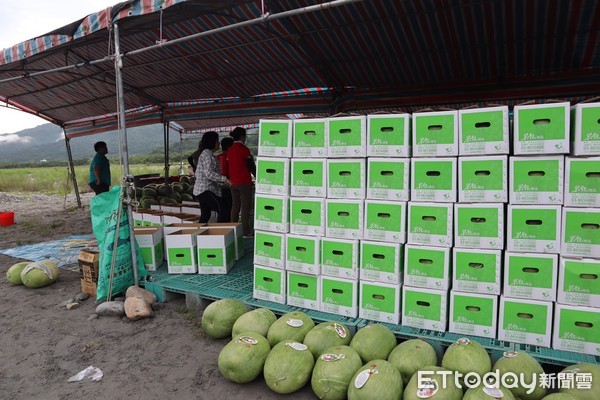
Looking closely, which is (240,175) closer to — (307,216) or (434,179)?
(307,216)

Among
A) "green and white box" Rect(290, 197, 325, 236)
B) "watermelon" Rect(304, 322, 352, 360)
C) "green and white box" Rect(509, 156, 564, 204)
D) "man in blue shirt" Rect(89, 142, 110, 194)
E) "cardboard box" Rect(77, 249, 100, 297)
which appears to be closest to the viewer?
"green and white box" Rect(509, 156, 564, 204)

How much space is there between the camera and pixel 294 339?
310 centimetres

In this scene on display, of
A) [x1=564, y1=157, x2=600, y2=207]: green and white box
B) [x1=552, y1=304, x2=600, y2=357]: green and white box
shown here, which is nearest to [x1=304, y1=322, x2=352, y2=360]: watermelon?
[x1=552, y1=304, x2=600, y2=357]: green and white box

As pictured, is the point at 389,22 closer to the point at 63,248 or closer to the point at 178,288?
the point at 178,288

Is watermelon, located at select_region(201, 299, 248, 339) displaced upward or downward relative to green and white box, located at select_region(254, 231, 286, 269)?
downward

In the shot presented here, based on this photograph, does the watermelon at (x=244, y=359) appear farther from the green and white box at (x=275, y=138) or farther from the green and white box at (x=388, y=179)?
the green and white box at (x=275, y=138)

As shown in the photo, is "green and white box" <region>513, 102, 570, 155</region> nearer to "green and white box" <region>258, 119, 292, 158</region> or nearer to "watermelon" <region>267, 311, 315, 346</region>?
"green and white box" <region>258, 119, 292, 158</region>

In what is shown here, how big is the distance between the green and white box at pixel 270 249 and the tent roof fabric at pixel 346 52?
2.04m

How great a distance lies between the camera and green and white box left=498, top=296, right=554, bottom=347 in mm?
2887

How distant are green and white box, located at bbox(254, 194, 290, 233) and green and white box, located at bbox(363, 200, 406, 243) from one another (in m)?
0.80

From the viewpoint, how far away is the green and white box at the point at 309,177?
11.8ft

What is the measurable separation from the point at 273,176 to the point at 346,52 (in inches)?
129

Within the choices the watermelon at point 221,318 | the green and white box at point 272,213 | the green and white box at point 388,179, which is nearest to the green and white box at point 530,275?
the green and white box at point 388,179

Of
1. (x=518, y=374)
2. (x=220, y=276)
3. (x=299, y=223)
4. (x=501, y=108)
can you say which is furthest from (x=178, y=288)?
(x=501, y=108)
